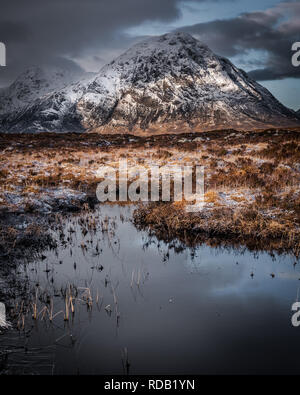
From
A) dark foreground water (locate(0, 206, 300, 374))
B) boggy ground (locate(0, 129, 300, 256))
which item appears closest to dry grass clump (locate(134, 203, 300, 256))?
boggy ground (locate(0, 129, 300, 256))

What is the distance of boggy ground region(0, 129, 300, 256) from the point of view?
1162 centimetres

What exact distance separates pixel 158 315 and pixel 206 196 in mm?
9583

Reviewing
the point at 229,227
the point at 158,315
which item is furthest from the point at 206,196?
the point at 158,315

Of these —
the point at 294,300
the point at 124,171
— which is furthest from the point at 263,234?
the point at 124,171

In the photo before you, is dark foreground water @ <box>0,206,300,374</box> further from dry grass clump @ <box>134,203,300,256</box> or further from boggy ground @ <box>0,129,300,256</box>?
boggy ground @ <box>0,129,300,256</box>

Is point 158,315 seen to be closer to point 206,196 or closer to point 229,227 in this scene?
point 229,227

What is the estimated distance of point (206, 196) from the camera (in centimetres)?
1560

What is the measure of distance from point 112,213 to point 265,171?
1008 cm

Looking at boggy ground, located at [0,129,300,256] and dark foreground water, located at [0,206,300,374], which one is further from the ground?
boggy ground, located at [0,129,300,256]

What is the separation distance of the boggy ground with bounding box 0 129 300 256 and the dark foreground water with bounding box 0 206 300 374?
172cm

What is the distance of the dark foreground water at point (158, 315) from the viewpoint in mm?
5438

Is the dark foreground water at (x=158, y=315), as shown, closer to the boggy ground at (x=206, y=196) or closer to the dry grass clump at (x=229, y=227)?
the dry grass clump at (x=229, y=227)

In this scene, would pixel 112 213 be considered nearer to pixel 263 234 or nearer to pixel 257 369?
pixel 263 234
